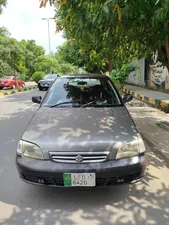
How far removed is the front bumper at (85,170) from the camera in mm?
2791

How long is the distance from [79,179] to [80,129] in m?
0.68

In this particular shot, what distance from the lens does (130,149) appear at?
296cm

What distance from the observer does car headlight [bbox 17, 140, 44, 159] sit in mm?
2922

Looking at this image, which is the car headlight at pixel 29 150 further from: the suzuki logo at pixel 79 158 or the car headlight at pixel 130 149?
the car headlight at pixel 130 149

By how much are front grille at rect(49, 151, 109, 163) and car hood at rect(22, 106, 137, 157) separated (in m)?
0.05

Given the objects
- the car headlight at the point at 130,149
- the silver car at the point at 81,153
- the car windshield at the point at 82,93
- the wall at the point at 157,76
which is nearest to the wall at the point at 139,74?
the wall at the point at 157,76

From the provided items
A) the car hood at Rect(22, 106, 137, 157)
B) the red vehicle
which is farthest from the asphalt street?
the red vehicle

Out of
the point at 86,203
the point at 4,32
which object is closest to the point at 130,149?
the point at 86,203

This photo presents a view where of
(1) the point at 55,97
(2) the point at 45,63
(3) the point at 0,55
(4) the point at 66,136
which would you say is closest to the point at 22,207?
(4) the point at 66,136

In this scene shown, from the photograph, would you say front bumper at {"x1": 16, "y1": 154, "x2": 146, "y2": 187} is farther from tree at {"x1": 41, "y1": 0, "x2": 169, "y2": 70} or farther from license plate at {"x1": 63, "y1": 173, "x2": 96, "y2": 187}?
tree at {"x1": 41, "y1": 0, "x2": 169, "y2": 70}

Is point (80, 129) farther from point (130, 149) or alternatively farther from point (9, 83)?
point (9, 83)

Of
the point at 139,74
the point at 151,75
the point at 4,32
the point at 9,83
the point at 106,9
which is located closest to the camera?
the point at 106,9

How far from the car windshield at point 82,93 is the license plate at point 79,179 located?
1.63 m

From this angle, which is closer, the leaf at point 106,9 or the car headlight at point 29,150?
the leaf at point 106,9
